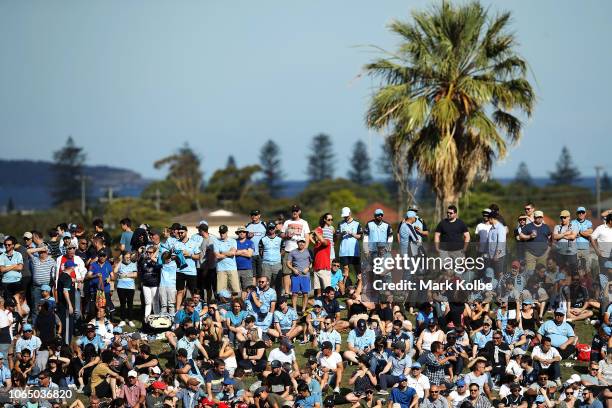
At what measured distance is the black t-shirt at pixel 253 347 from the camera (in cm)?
1788

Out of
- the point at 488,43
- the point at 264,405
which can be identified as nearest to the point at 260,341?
the point at 264,405

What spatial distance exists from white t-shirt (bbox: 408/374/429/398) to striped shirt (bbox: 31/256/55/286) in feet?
21.2

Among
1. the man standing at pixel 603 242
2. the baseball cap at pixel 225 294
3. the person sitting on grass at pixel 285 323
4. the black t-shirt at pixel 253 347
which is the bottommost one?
the black t-shirt at pixel 253 347

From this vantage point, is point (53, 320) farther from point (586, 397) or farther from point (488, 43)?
point (488, 43)

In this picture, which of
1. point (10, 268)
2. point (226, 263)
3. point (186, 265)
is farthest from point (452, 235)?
point (10, 268)

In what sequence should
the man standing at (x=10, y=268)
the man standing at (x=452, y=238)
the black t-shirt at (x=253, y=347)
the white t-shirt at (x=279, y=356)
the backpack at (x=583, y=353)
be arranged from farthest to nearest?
1. the man standing at (x=10, y=268)
2. the man standing at (x=452, y=238)
3. the backpack at (x=583, y=353)
4. the black t-shirt at (x=253, y=347)
5. the white t-shirt at (x=279, y=356)

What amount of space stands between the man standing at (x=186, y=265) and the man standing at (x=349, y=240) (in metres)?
2.64

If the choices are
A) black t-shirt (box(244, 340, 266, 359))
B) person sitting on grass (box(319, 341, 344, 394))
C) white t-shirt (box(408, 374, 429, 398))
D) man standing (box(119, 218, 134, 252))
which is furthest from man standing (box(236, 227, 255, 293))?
white t-shirt (box(408, 374, 429, 398))

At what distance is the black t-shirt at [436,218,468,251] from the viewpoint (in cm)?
1850

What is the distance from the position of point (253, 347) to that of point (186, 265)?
2.16 metres

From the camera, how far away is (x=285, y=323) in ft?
60.6

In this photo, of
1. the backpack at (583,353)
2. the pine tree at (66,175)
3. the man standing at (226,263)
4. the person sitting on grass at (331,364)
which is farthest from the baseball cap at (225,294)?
the pine tree at (66,175)

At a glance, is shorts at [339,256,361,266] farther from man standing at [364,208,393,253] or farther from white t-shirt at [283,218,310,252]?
white t-shirt at [283,218,310,252]

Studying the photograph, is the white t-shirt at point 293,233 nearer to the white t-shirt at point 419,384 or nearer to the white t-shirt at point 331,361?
the white t-shirt at point 331,361
